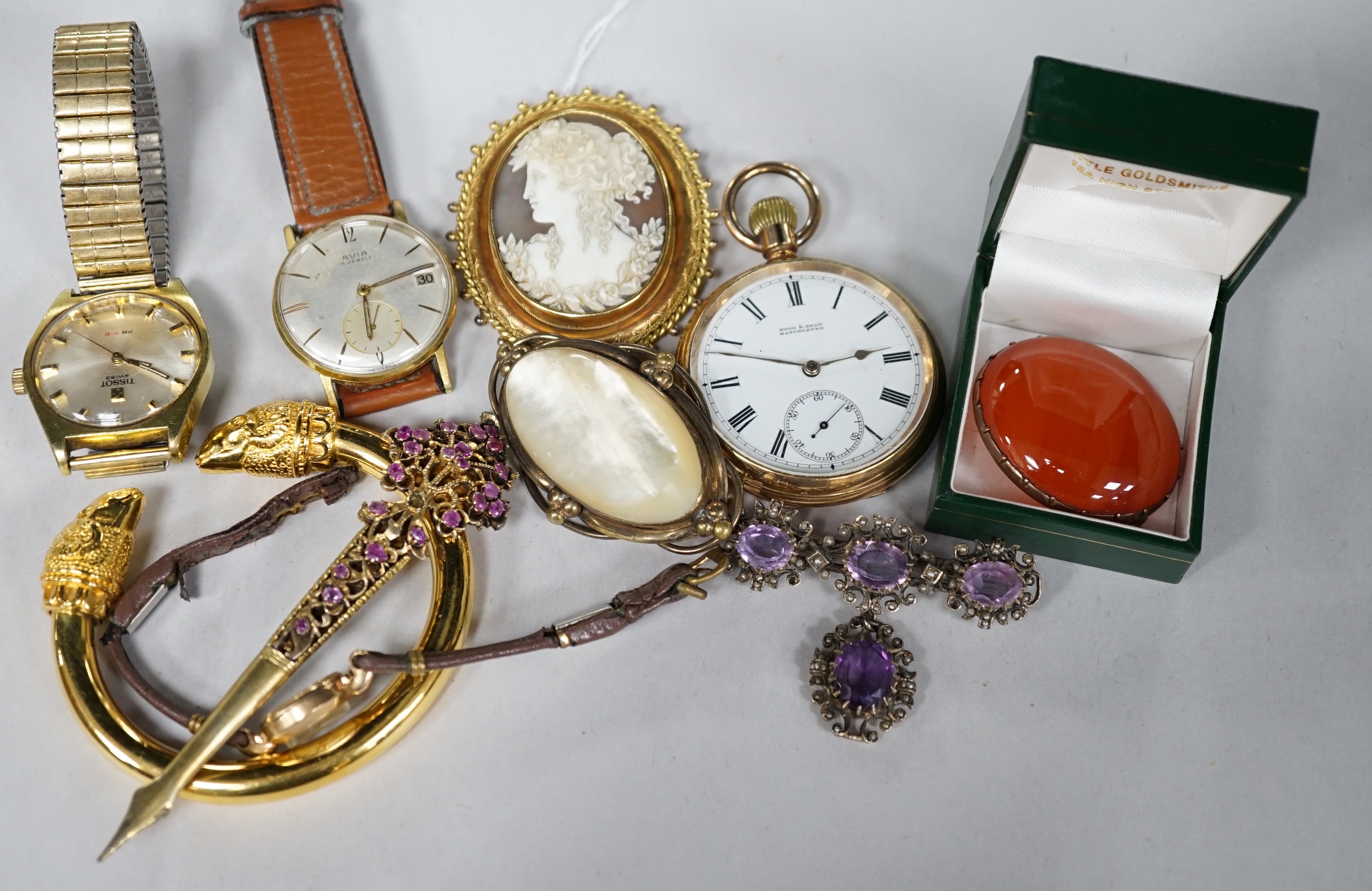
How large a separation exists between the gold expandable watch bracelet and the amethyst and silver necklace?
5.33ft

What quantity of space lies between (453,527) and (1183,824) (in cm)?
166

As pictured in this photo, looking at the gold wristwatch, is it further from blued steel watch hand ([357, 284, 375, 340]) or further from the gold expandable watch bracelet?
blued steel watch hand ([357, 284, 375, 340])

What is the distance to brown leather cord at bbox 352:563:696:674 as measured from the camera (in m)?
2.30

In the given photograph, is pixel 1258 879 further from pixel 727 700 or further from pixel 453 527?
pixel 453 527

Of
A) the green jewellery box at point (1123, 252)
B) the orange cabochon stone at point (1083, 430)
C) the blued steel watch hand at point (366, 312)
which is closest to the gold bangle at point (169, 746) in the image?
the blued steel watch hand at point (366, 312)

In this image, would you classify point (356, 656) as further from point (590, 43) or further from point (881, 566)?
point (590, 43)

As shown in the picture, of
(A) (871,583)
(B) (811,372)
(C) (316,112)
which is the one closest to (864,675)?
(A) (871,583)

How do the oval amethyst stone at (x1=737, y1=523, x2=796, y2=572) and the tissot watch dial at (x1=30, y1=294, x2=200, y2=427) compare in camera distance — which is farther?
the tissot watch dial at (x1=30, y1=294, x2=200, y2=427)

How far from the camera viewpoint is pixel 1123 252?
8.47 feet

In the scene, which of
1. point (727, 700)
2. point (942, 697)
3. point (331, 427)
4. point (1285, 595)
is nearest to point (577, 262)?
point (331, 427)

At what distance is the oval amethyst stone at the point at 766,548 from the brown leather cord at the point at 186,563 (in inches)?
36.4

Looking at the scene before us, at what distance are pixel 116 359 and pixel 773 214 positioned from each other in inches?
62.1

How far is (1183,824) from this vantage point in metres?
2.35

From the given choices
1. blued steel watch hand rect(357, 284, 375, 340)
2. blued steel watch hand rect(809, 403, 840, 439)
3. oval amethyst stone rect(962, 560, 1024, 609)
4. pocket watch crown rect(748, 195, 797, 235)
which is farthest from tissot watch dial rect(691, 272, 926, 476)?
blued steel watch hand rect(357, 284, 375, 340)
